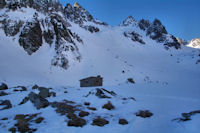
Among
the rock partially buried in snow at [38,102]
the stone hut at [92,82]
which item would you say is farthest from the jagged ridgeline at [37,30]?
the rock partially buried in snow at [38,102]

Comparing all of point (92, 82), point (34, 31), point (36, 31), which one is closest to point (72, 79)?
point (92, 82)

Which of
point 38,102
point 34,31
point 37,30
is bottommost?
point 38,102

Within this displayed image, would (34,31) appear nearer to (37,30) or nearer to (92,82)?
(37,30)

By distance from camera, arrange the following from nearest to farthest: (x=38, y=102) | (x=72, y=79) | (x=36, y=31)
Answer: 1. (x=38, y=102)
2. (x=72, y=79)
3. (x=36, y=31)

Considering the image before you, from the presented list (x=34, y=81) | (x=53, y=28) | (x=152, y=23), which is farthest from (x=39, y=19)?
(x=152, y=23)

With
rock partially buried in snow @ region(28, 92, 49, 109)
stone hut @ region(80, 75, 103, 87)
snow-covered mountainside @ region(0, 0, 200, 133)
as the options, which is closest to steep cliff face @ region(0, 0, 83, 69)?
snow-covered mountainside @ region(0, 0, 200, 133)

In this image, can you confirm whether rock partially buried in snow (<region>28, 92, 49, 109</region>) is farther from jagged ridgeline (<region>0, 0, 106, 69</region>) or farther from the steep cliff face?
jagged ridgeline (<region>0, 0, 106, 69</region>)

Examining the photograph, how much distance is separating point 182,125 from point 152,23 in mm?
160490

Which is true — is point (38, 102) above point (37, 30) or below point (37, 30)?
below

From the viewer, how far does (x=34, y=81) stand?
4250 cm

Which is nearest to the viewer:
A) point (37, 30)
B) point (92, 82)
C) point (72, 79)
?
point (92, 82)

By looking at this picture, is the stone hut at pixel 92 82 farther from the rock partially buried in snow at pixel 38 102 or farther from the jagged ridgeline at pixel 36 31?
the rock partially buried in snow at pixel 38 102

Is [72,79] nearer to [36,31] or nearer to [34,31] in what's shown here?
[34,31]

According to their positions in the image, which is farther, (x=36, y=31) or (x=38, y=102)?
(x=36, y=31)
